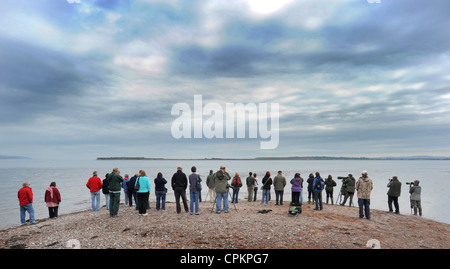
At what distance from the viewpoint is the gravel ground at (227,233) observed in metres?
8.51

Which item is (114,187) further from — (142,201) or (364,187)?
(364,187)

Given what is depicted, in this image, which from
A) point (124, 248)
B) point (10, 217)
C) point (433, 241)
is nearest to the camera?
point (124, 248)

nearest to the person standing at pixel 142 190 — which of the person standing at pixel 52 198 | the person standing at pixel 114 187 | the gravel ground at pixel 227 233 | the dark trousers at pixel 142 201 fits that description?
the dark trousers at pixel 142 201

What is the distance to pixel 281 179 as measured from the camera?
16.0 m

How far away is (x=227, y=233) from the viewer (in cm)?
939

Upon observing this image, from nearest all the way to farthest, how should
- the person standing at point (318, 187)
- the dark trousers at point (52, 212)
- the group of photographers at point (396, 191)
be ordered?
the dark trousers at point (52, 212) → the person standing at point (318, 187) → the group of photographers at point (396, 191)

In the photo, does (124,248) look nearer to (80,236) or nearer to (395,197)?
(80,236)

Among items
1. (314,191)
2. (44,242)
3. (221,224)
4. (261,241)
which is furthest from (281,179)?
(44,242)

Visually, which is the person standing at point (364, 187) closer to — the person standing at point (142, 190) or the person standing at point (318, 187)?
the person standing at point (318, 187)

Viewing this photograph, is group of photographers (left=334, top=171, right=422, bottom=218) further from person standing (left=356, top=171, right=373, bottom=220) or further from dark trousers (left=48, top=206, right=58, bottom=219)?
dark trousers (left=48, top=206, right=58, bottom=219)

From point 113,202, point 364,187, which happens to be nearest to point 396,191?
point 364,187

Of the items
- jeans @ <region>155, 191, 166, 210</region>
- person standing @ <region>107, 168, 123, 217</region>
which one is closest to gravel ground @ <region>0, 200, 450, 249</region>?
person standing @ <region>107, 168, 123, 217</region>
